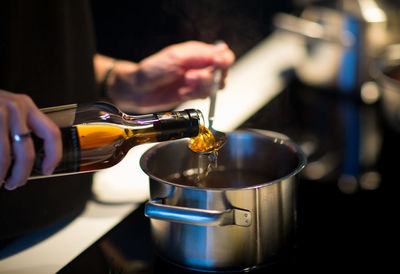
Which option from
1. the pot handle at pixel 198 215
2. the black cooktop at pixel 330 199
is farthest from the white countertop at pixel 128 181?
the pot handle at pixel 198 215

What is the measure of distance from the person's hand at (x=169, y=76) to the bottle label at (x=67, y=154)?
0.52m

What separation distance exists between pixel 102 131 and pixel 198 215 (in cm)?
22

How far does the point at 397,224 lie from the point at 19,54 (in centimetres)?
90

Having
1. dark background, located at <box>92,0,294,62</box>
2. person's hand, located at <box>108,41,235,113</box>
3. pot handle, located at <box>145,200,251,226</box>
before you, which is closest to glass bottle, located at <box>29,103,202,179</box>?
pot handle, located at <box>145,200,251,226</box>

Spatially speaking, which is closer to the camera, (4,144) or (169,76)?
(4,144)

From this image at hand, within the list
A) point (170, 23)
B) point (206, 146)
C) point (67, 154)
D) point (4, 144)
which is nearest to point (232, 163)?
point (206, 146)

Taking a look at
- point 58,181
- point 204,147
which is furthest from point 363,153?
point 58,181

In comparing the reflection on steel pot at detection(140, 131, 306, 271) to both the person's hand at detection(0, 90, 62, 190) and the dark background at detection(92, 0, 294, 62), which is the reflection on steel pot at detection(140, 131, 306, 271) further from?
the dark background at detection(92, 0, 294, 62)

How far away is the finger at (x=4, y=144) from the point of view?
68cm

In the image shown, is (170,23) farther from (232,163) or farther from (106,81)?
(232,163)

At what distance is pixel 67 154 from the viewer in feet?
2.54

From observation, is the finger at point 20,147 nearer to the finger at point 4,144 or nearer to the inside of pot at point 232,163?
the finger at point 4,144

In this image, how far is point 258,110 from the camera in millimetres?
1468

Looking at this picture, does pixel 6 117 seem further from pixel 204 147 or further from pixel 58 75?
pixel 58 75
